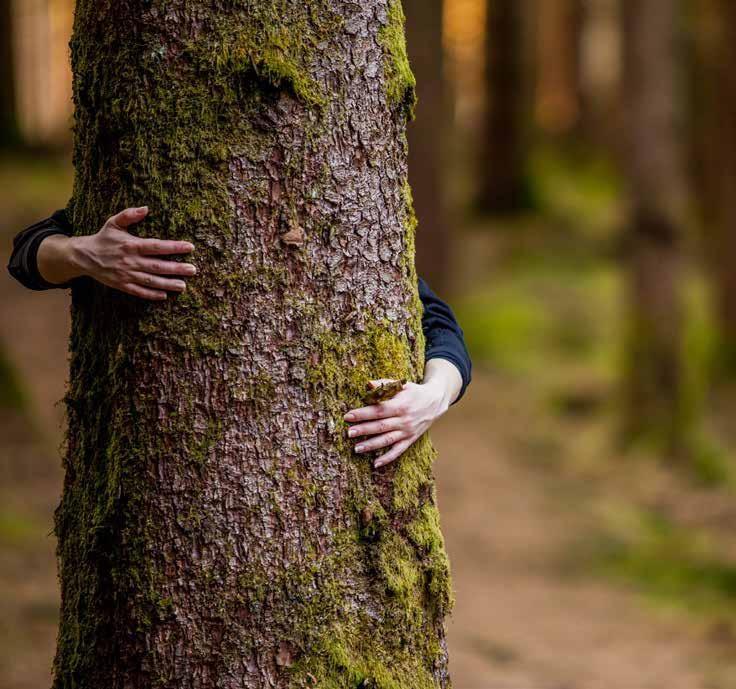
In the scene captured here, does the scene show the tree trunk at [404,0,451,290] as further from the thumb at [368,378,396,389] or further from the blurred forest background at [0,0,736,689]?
the thumb at [368,378,396,389]

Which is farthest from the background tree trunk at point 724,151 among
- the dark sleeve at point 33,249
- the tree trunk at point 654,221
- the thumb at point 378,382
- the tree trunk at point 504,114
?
the dark sleeve at point 33,249

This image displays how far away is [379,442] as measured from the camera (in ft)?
8.11

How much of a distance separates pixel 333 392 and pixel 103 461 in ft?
2.22

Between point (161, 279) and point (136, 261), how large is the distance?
8cm

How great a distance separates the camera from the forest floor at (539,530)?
596 cm

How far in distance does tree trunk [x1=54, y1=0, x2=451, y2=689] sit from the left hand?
0.05 meters

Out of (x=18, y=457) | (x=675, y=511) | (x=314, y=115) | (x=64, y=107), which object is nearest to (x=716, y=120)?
(x=675, y=511)

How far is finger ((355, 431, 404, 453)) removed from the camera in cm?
245

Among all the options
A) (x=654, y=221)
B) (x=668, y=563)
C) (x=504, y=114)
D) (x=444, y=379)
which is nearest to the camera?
(x=444, y=379)

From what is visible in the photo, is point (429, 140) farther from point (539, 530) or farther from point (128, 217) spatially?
point (128, 217)

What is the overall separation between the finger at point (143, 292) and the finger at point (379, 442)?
0.67 meters

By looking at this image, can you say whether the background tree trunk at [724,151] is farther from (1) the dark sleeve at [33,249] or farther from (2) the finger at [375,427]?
(1) the dark sleeve at [33,249]

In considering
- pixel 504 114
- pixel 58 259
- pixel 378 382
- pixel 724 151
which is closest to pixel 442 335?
pixel 378 382

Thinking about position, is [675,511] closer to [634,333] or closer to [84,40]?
[634,333]
